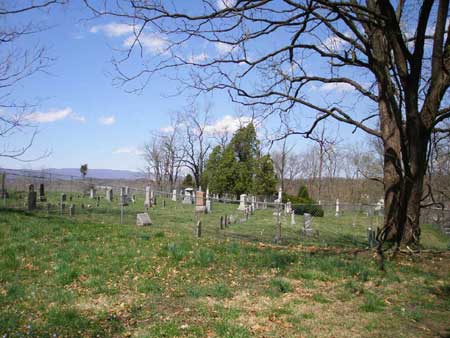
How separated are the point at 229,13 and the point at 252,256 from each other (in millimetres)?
5184

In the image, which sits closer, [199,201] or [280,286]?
[280,286]

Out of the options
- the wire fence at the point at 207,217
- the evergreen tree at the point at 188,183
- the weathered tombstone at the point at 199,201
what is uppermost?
the evergreen tree at the point at 188,183

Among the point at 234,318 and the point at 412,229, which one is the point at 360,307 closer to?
the point at 234,318

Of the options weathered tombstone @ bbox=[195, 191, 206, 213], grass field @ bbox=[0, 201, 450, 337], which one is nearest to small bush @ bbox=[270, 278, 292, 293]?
grass field @ bbox=[0, 201, 450, 337]

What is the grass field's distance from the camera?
473 cm

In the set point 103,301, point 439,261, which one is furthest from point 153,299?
point 439,261

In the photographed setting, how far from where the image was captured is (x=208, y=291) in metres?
6.05

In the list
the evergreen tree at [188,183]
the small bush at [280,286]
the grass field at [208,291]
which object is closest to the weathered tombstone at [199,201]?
the grass field at [208,291]

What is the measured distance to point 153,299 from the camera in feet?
18.7

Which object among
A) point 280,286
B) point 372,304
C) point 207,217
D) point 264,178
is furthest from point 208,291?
point 264,178

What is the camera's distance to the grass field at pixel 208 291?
4.73 metres

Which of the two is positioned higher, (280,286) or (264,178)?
(264,178)

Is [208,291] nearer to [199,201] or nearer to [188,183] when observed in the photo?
[199,201]

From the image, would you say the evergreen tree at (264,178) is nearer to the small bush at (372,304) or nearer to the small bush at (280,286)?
the small bush at (280,286)
